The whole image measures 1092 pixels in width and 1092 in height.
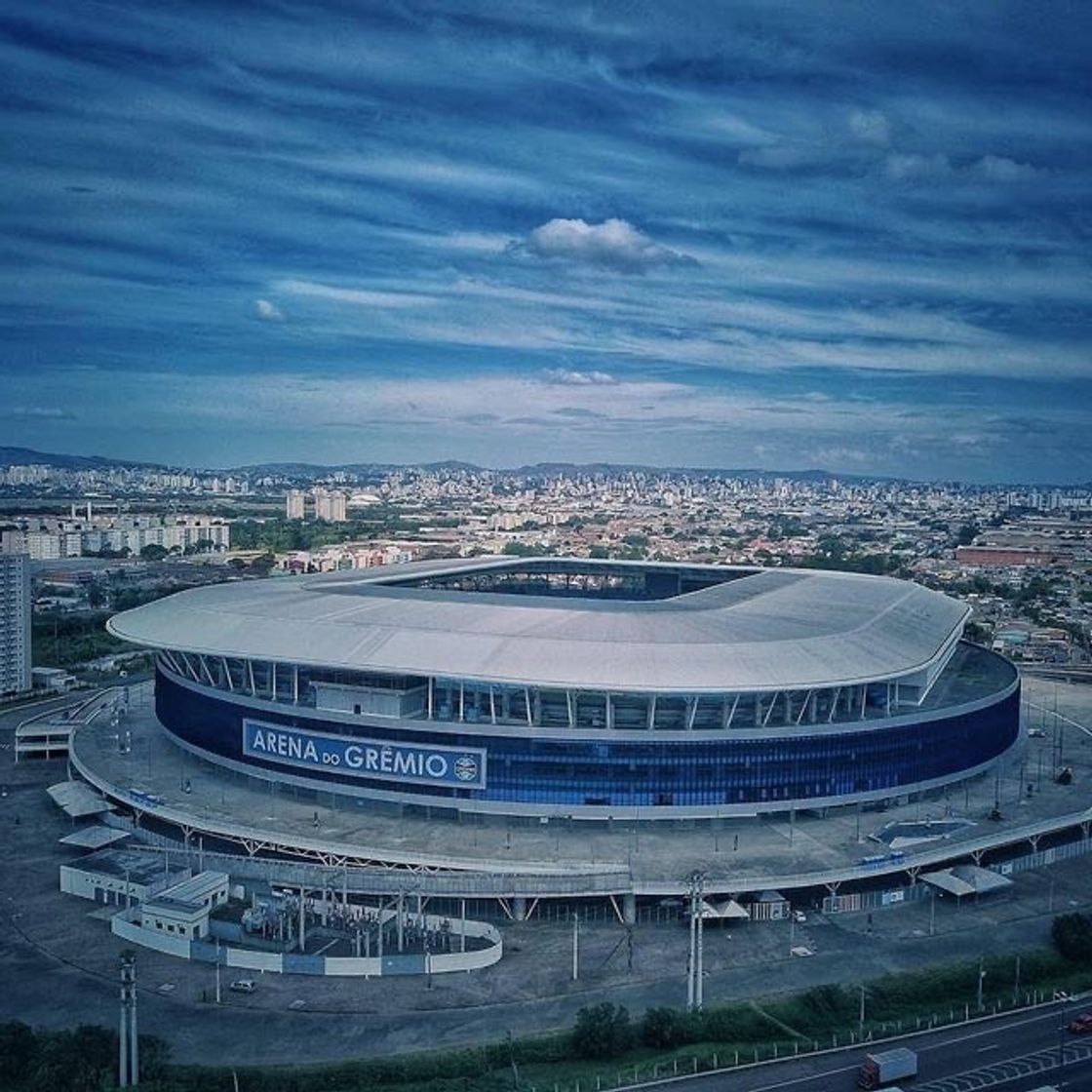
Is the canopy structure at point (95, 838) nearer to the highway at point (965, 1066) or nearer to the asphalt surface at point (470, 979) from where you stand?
the asphalt surface at point (470, 979)

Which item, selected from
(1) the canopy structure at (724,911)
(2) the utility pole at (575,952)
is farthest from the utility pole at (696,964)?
(1) the canopy structure at (724,911)

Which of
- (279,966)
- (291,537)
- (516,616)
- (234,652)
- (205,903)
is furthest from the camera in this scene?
(291,537)

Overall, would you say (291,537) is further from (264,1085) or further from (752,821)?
(264,1085)

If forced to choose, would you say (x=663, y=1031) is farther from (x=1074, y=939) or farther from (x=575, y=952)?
(x=1074, y=939)

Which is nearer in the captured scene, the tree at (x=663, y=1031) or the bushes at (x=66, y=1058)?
the bushes at (x=66, y=1058)

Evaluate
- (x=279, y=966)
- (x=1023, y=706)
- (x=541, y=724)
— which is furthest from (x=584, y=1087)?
(x=1023, y=706)

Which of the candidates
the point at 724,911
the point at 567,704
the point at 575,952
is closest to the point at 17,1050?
the point at 575,952
